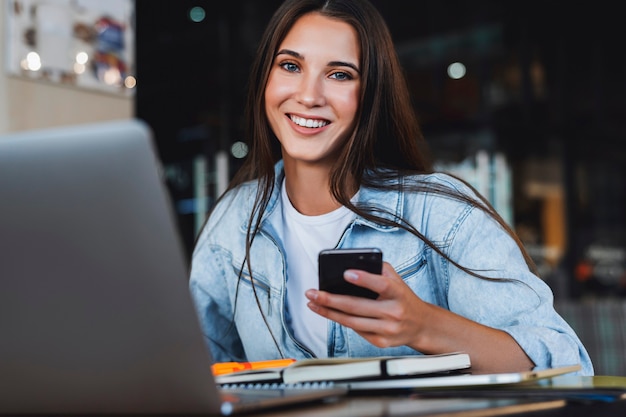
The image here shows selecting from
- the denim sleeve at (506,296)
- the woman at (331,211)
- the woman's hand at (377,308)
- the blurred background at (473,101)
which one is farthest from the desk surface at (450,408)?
the blurred background at (473,101)

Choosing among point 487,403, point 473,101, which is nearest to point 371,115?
point 487,403

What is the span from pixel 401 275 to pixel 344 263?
1.52 ft

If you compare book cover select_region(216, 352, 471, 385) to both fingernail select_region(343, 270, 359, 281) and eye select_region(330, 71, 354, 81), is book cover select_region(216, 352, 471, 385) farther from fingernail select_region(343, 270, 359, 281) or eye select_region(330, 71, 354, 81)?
eye select_region(330, 71, 354, 81)

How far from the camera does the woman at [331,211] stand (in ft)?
3.96

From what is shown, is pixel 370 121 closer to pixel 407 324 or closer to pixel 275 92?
pixel 275 92

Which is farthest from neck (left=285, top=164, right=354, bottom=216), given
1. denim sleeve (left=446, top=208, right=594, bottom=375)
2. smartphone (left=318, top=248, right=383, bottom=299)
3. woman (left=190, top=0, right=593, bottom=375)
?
smartphone (left=318, top=248, right=383, bottom=299)

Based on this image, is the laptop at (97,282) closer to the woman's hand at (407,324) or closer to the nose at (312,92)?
the woman's hand at (407,324)

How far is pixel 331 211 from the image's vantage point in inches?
55.2

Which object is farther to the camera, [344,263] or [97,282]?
[344,263]

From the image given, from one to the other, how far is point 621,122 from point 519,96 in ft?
5.26

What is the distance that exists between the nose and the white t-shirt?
0.19m

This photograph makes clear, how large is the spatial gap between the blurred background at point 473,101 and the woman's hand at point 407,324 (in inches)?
58.8

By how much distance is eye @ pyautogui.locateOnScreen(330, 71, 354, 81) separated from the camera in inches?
52.9

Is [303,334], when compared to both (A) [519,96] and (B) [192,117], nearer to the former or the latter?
(B) [192,117]
